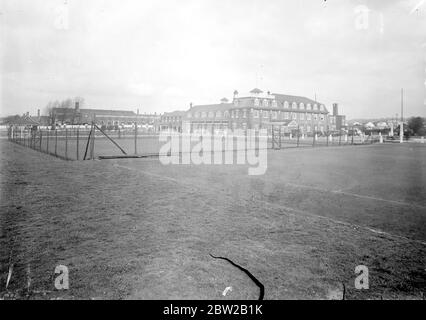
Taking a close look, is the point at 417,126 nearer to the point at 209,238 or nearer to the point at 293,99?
the point at 293,99

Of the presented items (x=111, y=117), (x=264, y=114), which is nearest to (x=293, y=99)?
(x=264, y=114)

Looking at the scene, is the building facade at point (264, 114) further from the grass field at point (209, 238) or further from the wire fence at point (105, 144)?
the grass field at point (209, 238)

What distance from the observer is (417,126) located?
50.5 meters

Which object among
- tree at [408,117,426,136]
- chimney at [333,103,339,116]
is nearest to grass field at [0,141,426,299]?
tree at [408,117,426,136]

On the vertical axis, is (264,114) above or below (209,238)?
above

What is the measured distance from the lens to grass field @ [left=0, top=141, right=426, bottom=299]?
3.40 metres

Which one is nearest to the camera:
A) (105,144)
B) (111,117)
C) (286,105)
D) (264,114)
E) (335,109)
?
(105,144)

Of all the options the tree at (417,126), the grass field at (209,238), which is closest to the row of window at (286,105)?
the tree at (417,126)

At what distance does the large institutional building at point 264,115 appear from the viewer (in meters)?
69.1

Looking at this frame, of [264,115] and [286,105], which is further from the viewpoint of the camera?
[286,105]

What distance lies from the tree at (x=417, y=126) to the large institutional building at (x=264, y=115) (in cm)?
1725

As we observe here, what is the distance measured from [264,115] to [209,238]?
67892 mm
